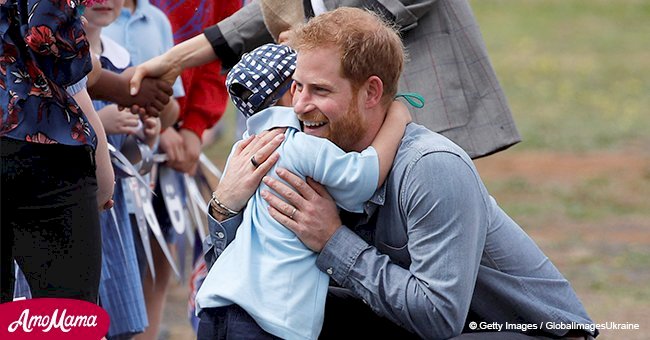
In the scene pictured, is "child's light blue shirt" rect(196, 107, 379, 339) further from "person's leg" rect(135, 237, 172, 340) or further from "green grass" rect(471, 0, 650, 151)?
"green grass" rect(471, 0, 650, 151)

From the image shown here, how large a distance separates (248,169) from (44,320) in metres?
0.63

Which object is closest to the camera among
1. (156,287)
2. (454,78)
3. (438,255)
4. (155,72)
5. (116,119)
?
(438,255)

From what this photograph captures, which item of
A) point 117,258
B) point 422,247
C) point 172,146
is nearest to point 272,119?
point 422,247

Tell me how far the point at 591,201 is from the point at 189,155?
5.35 metres

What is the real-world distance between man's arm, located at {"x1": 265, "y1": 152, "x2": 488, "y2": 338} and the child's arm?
2.6 inches

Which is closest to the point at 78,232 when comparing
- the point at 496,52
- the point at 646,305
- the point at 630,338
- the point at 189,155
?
the point at 189,155

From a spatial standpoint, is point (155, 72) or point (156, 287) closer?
point (155, 72)

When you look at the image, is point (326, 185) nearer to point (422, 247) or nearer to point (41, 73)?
point (422, 247)

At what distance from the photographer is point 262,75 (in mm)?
3164

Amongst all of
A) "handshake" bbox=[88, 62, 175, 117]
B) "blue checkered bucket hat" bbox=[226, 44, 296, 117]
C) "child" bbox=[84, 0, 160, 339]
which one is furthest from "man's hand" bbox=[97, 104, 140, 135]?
"blue checkered bucket hat" bbox=[226, 44, 296, 117]

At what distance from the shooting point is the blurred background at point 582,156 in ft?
23.4

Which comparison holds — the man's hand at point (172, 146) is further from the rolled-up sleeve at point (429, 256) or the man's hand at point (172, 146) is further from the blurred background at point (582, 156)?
the rolled-up sleeve at point (429, 256)

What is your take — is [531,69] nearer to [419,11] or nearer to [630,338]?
[630,338]

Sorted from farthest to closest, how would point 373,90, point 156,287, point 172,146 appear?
1. point 156,287
2. point 172,146
3. point 373,90
